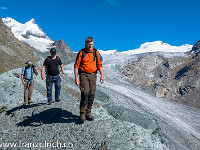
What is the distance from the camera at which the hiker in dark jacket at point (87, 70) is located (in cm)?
557

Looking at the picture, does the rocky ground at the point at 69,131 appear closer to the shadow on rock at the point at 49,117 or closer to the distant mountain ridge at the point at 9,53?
the shadow on rock at the point at 49,117

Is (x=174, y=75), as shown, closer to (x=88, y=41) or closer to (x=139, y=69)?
(x=139, y=69)

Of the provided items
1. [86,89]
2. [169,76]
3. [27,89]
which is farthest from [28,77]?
[169,76]

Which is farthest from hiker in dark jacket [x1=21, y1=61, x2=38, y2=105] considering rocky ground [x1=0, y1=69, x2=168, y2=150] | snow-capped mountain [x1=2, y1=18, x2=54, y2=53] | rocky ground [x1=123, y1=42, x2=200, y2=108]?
snow-capped mountain [x1=2, y1=18, x2=54, y2=53]

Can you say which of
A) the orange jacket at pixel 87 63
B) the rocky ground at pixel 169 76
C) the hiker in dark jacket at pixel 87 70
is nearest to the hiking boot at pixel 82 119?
the hiker in dark jacket at pixel 87 70

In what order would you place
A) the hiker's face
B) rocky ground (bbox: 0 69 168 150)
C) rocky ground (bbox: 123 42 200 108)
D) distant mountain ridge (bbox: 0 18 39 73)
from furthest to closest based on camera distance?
rocky ground (bbox: 123 42 200 108) < distant mountain ridge (bbox: 0 18 39 73) < the hiker's face < rocky ground (bbox: 0 69 168 150)

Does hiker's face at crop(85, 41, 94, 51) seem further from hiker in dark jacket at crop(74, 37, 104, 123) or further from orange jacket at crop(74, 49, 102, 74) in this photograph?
orange jacket at crop(74, 49, 102, 74)

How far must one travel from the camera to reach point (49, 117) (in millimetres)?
7098

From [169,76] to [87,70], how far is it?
46.3 metres

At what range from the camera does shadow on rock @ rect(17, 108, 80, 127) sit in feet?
21.7

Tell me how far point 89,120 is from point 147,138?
1940 millimetres

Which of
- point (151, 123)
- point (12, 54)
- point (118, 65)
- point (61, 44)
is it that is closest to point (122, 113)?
point (151, 123)

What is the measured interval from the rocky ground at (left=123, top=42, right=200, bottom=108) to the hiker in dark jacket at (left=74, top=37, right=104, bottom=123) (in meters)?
33.5

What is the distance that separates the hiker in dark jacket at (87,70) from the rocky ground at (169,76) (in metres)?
33.5
